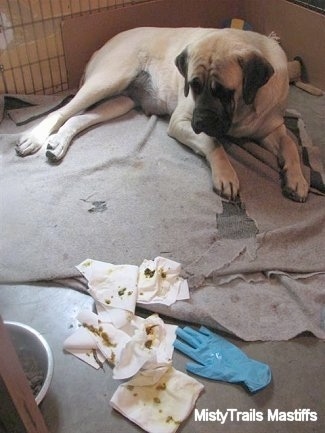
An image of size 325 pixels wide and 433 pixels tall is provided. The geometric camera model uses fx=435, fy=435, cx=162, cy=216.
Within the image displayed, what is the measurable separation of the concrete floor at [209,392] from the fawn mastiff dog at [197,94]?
0.68 metres

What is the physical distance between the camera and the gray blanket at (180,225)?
135 cm

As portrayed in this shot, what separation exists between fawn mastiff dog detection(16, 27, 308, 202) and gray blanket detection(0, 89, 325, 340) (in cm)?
7

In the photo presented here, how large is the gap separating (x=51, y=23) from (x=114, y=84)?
478 millimetres

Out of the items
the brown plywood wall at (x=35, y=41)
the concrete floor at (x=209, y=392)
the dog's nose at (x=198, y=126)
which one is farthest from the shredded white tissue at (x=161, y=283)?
the brown plywood wall at (x=35, y=41)

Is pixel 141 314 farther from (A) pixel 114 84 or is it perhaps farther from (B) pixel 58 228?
(A) pixel 114 84

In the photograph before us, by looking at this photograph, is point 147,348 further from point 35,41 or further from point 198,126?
point 35,41

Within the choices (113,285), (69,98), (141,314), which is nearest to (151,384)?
(141,314)

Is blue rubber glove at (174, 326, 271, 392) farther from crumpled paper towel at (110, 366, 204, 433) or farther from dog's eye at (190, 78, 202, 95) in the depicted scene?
dog's eye at (190, 78, 202, 95)

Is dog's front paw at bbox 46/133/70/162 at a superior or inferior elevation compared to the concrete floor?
superior

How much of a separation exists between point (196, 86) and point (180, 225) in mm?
559

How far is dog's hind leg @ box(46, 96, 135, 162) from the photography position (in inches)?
75.9

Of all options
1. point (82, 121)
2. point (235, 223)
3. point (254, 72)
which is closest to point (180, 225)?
point (235, 223)

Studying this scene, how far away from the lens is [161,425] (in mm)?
1066

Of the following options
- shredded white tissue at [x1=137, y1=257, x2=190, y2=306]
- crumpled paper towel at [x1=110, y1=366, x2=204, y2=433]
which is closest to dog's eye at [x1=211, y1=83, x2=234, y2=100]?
shredded white tissue at [x1=137, y1=257, x2=190, y2=306]
